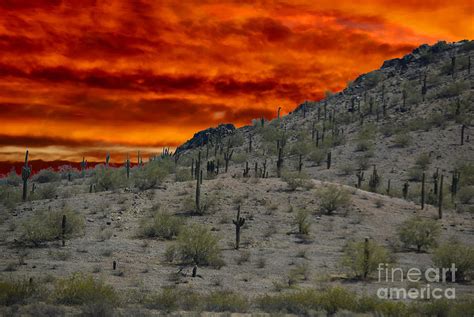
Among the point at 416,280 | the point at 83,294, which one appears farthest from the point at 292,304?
the point at 416,280

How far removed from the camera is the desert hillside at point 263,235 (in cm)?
1423

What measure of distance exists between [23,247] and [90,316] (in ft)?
51.1

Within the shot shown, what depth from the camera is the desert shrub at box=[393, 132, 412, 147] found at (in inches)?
2532

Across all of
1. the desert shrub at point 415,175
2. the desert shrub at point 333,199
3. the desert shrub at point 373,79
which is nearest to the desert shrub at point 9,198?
the desert shrub at point 333,199

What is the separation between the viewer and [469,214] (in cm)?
3938

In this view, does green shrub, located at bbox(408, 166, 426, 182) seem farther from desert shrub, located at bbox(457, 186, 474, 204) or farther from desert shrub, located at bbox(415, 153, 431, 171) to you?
desert shrub, located at bbox(457, 186, 474, 204)

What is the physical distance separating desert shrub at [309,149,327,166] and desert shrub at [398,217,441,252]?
119ft

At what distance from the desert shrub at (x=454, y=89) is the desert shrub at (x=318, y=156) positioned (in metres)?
23.8

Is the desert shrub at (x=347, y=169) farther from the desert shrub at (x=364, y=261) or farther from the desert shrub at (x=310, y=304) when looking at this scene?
the desert shrub at (x=310, y=304)

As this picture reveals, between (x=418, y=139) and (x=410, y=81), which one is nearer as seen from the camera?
(x=418, y=139)

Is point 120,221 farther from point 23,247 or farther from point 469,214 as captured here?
point 469,214

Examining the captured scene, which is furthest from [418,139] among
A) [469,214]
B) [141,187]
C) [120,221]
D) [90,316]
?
[90,316]

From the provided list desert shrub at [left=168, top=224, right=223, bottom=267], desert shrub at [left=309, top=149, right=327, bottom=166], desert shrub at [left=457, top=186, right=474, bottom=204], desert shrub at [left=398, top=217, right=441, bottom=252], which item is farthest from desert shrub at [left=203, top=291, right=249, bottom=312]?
desert shrub at [left=309, top=149, right=327, bottom=166]

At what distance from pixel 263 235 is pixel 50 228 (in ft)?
40.0
